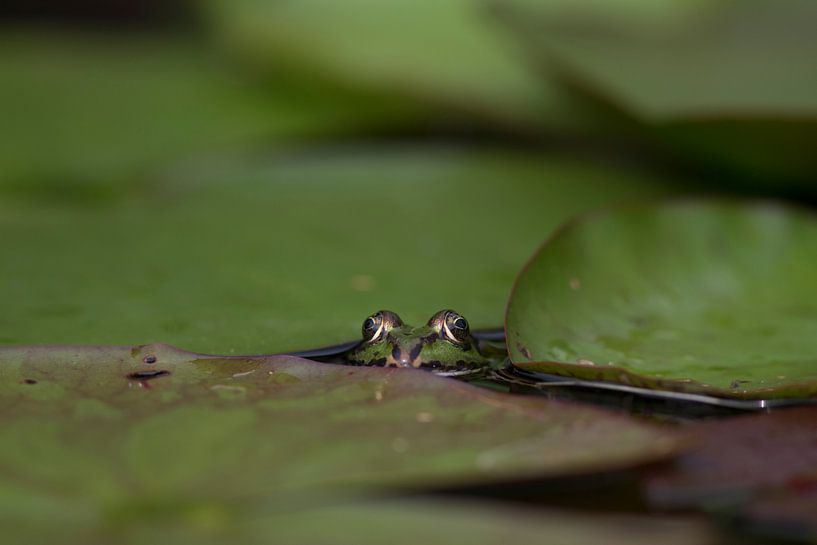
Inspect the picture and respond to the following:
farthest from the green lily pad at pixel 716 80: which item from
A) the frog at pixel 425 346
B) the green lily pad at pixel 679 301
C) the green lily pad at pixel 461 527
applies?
the green lily pad at pixel 461 527

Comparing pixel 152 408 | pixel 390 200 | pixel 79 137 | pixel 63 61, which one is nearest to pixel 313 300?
pixel 152 408

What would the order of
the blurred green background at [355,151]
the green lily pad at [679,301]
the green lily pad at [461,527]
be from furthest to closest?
the blurred green background at [355,151]
the green lily pad at [679,301]
the green lily pad at [461,527]

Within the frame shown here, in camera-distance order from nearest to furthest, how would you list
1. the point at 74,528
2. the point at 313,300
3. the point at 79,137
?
the point at 74,528 → the point at 313,300 → the point at 79,137

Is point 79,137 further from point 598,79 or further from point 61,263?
point 598,79

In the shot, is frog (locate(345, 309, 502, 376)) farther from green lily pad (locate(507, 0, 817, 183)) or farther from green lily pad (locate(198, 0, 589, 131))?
green lily pad (locate(198, 0, 589, 131))

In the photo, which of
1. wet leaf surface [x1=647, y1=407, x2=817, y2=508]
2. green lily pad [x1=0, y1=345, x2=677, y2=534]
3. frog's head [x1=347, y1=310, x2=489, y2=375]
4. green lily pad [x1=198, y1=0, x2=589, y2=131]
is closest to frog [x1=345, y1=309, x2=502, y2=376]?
frog's head [x1=347, y1=310, x2=489, y2=375]

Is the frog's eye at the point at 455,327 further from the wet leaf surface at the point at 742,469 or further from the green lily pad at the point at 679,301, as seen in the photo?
the wet leaf surface at the point at 742,469
